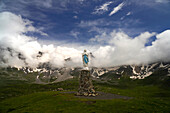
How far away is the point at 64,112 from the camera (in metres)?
43.3

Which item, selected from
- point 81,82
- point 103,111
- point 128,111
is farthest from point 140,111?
point 81,82

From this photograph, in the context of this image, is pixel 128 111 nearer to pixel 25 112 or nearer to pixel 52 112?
pixel 52 112

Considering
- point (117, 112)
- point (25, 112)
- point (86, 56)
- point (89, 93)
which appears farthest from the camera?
point (86, 56)

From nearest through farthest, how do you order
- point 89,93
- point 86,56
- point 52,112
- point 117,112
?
point 117,112 < point 52,112 < point 89,93 < point 86,56

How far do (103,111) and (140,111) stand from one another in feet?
41.4

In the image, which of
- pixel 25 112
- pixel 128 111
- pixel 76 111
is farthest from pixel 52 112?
pixel 128 111

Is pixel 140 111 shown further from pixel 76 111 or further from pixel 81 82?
pixel 81 82

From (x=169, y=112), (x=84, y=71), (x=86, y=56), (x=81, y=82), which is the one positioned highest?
(x=86, y=56)

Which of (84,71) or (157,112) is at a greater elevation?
(84,71)

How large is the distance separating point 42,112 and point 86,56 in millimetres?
42103

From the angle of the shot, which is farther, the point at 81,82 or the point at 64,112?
the point at 81,82

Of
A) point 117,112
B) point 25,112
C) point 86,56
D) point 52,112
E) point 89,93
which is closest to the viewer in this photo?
point 117,112

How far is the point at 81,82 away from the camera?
77000 millimetres

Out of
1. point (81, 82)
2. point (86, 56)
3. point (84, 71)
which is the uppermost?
point (86, 56)
